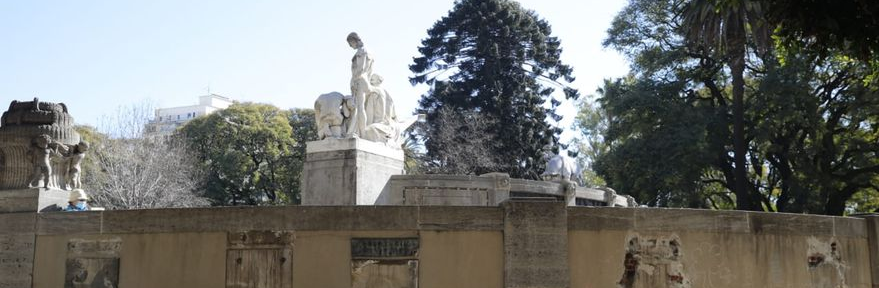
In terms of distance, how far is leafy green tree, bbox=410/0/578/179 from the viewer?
52062 millimetres

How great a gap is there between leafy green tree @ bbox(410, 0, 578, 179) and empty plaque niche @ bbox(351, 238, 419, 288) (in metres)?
40.4

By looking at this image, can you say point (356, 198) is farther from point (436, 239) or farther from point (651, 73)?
point (651, 73)

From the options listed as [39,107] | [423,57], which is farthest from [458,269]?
[423,57]

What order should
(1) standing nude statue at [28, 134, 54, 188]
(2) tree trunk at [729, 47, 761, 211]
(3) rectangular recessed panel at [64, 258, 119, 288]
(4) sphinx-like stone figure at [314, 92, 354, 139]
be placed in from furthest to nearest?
(2) tree trunk at [729, 47, 761, 211]
(4) sphinx-like stone figure at [314, 92, 354, 139]
(1) standing nude statue at [28, 134, 54, 188]
(3) rectangular recessed panel at [64, 258, 119, 288]

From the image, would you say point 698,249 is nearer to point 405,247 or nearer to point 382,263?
point 405,247

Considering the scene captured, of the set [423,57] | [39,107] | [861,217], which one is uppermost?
[423,57]

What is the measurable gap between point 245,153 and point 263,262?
1652 inches

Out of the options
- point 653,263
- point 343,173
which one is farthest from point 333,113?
point 653,263

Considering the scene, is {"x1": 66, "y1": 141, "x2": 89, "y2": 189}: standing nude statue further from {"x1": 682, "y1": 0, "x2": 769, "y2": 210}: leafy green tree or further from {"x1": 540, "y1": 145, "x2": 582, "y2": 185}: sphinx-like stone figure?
{"x1": 682, "y1": 0, "x2": 769, "y2": 210}: leafy green tree

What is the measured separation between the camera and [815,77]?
117ft

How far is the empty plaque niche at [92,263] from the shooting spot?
11219mm

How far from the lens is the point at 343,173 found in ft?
56.4

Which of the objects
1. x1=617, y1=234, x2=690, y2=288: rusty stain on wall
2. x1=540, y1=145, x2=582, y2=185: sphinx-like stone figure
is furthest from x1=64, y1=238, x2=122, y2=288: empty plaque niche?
x1=540, y1=145, x2=582, y2=185: sphinx-like stone figure

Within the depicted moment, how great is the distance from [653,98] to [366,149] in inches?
884
